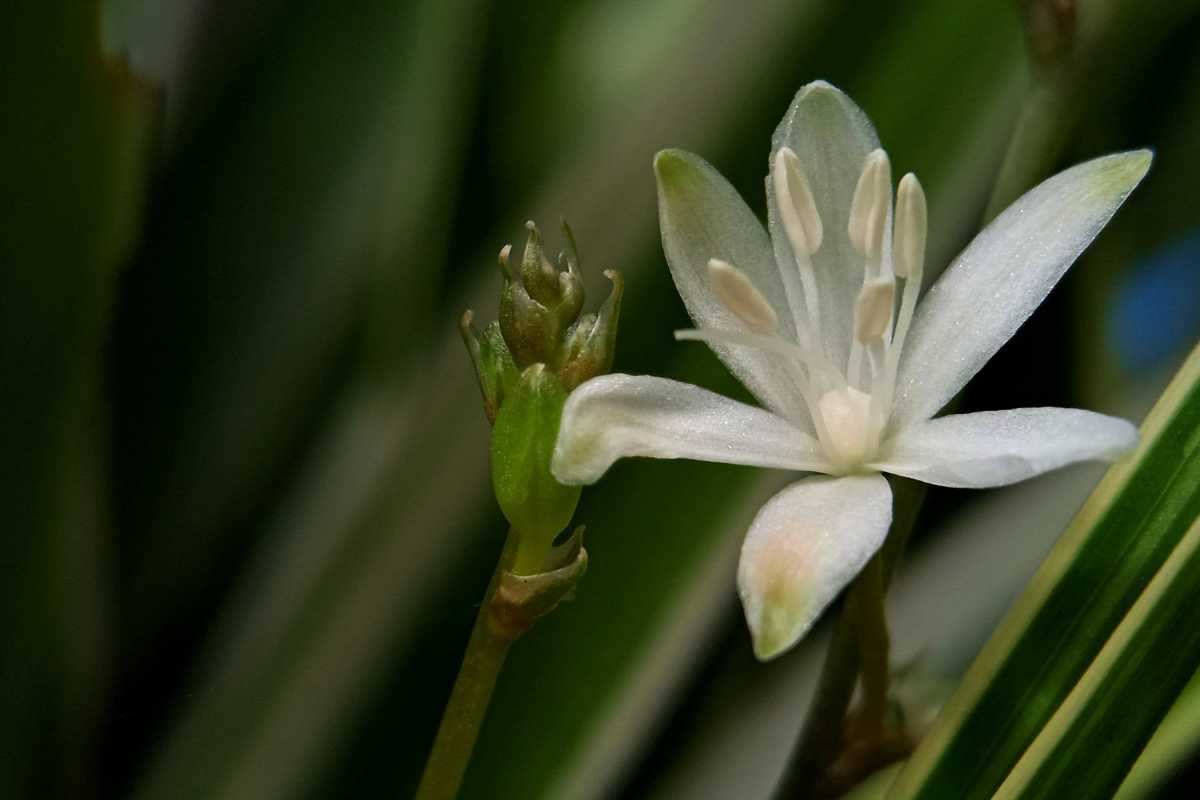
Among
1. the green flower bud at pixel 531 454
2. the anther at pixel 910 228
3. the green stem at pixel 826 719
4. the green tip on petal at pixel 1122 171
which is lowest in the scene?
the green stem at pixel 826 719

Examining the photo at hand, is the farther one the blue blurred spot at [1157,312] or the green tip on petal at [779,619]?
the blue blurred spot at [1157,312]

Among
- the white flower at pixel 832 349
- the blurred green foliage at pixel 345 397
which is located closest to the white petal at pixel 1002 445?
the white flower at pixel 832 349

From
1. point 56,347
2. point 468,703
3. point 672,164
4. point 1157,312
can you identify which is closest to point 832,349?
point 672,164

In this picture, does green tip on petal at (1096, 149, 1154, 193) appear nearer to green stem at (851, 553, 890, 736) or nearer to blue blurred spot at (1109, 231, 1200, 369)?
green stem at (851, 553, 890, 736)

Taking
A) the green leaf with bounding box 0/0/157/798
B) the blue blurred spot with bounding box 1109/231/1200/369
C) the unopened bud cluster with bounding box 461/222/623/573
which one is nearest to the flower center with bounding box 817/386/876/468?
the unopened bud cluster with bounding box 461/222/623/573

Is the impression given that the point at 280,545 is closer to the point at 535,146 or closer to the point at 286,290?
the point at 286,290

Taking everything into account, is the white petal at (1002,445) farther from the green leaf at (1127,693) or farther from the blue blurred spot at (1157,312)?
the blue blurred spot at (1157,312)

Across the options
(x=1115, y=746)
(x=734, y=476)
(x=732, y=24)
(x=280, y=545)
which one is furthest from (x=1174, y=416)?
(x=280, y=545)
